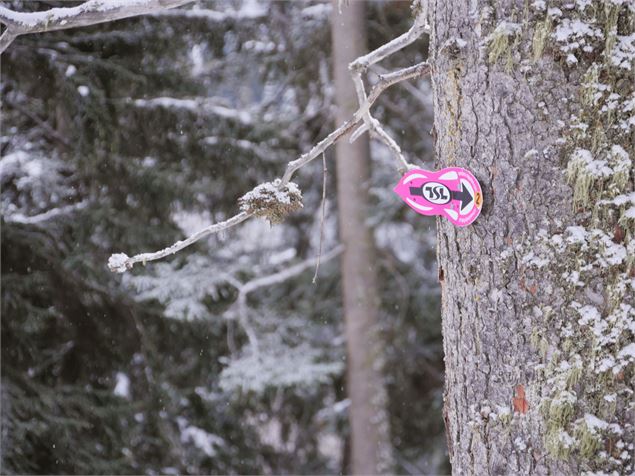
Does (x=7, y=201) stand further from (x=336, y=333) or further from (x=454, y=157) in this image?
(x=454, y=157)

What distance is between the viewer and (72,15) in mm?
2236

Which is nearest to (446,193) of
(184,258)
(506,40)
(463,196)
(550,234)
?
(463,196)

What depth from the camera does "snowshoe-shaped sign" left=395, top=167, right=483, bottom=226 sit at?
1.80 meters

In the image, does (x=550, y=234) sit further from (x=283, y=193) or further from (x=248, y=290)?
(x=248, y=290)

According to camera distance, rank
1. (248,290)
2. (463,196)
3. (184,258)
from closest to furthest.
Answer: (463,196)
(248,290)
(184,258)

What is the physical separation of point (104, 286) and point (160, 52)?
96.8 inches

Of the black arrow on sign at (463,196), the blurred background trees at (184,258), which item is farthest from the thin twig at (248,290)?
the black arrow on sign at (463,196)

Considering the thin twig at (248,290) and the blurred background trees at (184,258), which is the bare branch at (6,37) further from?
the thin twig at (248,290)

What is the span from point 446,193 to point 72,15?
145 centimetres

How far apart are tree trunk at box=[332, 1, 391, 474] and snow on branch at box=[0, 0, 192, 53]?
415cm

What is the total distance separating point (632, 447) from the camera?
166 cm

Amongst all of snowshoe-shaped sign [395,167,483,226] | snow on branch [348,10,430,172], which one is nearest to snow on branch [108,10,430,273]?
snow on branch [348,10,430,172]

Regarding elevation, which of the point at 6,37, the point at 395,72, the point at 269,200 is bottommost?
the point at 269,200

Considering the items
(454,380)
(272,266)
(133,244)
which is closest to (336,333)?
(272,266)
